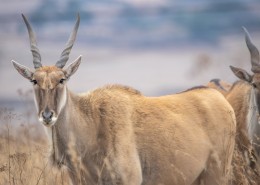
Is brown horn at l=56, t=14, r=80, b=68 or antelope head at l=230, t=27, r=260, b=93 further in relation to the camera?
antelope head at l=230, t=27, r=260, b=93

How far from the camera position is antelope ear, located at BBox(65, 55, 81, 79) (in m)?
7.88

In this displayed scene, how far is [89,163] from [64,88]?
85 cm

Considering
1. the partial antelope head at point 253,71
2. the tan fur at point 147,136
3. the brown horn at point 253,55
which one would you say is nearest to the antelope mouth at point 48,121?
the tan fur at point 147,136

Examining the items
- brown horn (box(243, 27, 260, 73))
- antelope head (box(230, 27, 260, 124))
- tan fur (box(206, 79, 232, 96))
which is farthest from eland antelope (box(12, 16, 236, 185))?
tan fur (box(206, 79, 232, 96))

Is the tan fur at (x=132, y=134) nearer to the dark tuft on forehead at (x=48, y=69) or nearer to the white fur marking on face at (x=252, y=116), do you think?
→ the dark tuft on forehead at (x=48, y=69)

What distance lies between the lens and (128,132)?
26.1 ft

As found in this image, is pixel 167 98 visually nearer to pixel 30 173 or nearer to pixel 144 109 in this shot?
pixel 144 109

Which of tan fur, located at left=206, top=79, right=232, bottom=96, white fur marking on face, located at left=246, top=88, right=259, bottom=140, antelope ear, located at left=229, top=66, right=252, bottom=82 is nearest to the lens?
white fur marking on face, located at left=246, top=88, right=259, bottom=140

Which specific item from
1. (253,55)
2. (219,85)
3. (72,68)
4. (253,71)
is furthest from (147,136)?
(219,85)

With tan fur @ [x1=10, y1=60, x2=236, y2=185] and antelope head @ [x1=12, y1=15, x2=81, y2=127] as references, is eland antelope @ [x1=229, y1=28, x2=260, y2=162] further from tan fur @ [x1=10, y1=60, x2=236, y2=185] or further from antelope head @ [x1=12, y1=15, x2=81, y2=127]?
antelope head @ [x1=12, y1=15, x2=81, y2=127]

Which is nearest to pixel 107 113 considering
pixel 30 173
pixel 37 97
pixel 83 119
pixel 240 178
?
pixel 83 119

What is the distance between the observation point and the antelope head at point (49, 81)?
24.3 ft

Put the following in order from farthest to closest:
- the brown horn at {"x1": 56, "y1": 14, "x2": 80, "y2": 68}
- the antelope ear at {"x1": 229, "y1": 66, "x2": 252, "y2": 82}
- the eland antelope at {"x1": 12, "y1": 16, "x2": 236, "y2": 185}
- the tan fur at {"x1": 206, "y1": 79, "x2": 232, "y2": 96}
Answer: the tan fur at {"x1": 206, "y1": 79, "x2": 232, "y2": 96} < the antelope ear at {"x1": 229, "y1": 66, "x2": 252, "y2": 82} < the brown horn at {"x1": 56, "y1": 14, "x2": 80, "y2": 68} < the eland antelope at {"x1": 12, "y1": 16, "x2": 236, "y2": 185}

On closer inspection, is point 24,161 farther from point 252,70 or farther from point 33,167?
point 252,70
